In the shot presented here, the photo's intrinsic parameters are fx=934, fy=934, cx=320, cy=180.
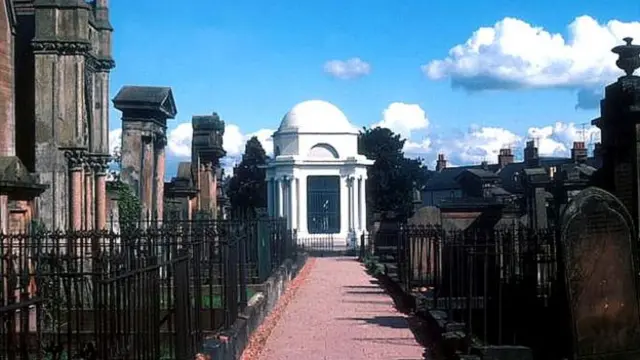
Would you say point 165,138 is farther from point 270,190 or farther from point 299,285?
point 270,190

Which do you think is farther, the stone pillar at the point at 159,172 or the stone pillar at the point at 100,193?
the stone pillar at the point at 159,172

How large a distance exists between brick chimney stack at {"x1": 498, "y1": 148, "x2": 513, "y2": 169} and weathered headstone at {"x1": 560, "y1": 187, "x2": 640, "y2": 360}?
64304 millimetres

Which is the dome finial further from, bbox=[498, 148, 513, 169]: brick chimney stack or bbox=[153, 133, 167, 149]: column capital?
bbox=[498, 148, 513, 169]: brick chimney stack

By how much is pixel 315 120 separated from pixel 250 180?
1855cm

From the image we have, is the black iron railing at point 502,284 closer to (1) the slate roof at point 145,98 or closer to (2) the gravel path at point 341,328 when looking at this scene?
(2) the gravel path at point 341,328

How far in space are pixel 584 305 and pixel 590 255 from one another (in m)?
0.54

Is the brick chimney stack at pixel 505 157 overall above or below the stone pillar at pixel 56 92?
above

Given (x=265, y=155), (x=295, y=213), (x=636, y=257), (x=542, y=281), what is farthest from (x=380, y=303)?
(x=265, y=155)

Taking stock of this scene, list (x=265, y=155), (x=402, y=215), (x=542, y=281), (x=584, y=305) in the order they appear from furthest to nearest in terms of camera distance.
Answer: (x=265, y=155), (x=402, y=215), (x=542, y=281), (x=584, y=305)

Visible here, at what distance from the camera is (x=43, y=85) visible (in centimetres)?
1795

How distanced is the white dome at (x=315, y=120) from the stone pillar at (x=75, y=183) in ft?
109

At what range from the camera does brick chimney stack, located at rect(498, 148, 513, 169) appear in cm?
7394

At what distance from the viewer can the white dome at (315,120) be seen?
51500 millimetres

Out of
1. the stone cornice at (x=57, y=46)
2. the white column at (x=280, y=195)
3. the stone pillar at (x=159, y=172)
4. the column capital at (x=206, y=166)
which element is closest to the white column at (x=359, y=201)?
the white column at (x=280, y=195)
